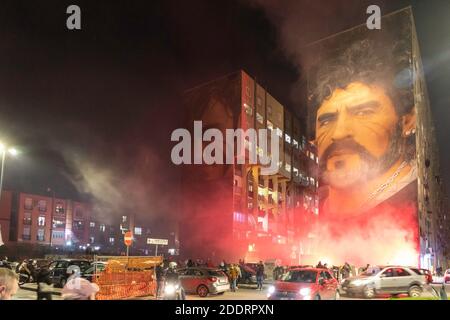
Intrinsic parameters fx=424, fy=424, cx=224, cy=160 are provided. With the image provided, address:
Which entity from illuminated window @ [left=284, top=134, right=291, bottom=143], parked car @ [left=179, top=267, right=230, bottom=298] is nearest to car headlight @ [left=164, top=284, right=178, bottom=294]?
parked car @ [left=179, top=267, right=230, bottom=298]

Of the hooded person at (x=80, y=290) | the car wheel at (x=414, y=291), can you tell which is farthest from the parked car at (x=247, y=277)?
the hooded person at (x=80, y=290)

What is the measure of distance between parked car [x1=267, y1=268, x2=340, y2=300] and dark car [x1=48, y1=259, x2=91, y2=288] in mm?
10289

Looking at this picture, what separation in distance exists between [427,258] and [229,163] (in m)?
25.9

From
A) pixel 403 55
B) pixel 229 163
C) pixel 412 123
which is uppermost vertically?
pixel 403 55

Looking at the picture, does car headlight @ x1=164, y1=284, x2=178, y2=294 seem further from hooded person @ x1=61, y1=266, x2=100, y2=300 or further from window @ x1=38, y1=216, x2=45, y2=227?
window @ x1=38, y1=216, x2=45, y2=227

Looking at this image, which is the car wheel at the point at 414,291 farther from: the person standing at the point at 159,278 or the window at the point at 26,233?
the window at the point at 26,233

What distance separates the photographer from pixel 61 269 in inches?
796

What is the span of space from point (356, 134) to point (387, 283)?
3240cm

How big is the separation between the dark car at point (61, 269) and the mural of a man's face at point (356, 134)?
35145 mm
